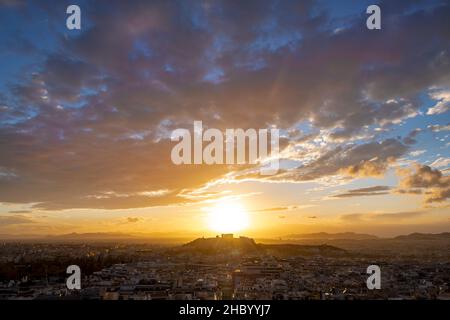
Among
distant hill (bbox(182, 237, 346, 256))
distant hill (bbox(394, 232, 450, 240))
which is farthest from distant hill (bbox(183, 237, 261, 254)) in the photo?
distant hill (bbox(394, 232, 450, 240))

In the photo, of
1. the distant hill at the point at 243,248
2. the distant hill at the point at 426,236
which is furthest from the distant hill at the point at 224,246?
the distant hill at the point at 426,236

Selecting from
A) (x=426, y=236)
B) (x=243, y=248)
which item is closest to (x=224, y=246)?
(x=243, y=248)

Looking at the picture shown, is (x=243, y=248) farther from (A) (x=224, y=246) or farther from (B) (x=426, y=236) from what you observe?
(B) (x=426, y=236)

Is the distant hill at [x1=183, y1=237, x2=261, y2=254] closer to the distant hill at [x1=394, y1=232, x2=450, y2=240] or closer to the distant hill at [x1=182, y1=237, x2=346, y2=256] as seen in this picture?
the distant hill at [x1=182, y1=237, x2=346, y2=256]

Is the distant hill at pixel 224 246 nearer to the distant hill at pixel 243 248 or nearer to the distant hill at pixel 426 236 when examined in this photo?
the distant hill at pixel 243 248
